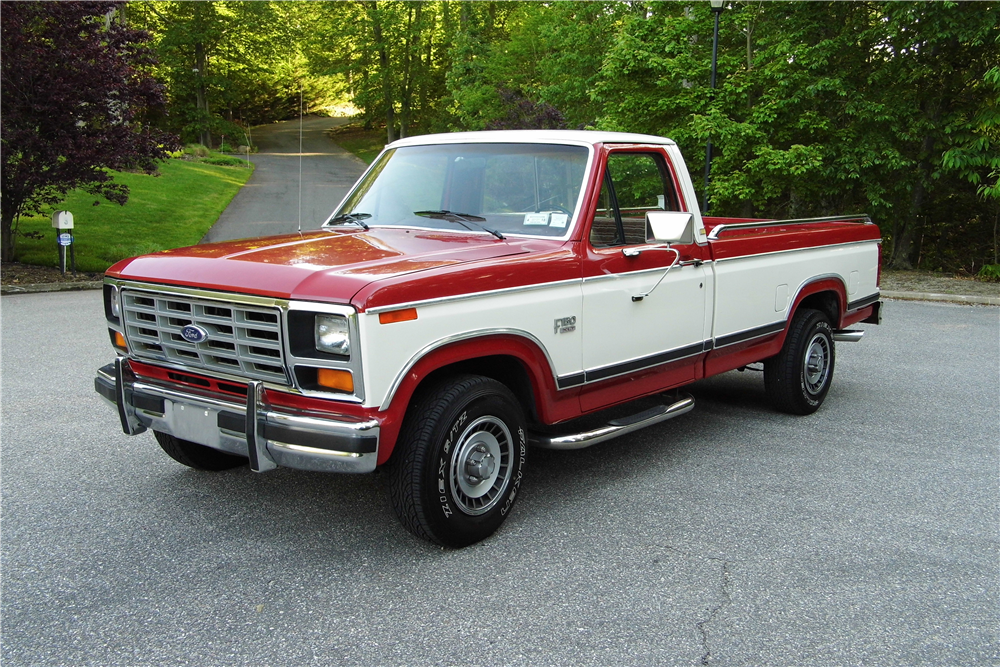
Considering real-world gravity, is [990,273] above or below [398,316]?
below

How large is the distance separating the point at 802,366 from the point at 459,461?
3.50 metres

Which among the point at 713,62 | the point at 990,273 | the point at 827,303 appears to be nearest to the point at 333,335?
the point at 827,303

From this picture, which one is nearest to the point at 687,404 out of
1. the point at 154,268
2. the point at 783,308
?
the point at 783,308

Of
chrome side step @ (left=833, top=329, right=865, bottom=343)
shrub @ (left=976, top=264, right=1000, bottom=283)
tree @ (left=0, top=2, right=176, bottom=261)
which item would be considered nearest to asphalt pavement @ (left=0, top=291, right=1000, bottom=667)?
chrome side step @ (left=833, top=329, right=865, bottom=343)

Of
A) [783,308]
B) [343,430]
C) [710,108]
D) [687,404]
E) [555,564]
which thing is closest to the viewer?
[343,430]

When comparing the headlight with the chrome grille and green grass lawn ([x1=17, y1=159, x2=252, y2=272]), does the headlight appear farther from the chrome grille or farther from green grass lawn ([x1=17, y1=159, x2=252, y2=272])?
green grass lawn ([x1=17, y1=159, x2=252, y2=272])

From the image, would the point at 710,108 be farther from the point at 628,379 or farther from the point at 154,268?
the point at 154,268

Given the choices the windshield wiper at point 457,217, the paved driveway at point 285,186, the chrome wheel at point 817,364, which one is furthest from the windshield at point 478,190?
the paved driveway at point 285,186

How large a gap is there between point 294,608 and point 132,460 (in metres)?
2.42

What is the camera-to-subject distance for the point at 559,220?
4.69 metres

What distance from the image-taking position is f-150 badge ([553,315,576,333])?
434 cm

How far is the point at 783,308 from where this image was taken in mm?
Result: 6121

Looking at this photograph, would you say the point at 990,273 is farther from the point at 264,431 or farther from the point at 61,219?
the point at 61,219

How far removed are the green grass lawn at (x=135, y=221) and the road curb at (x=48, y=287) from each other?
1347mm
